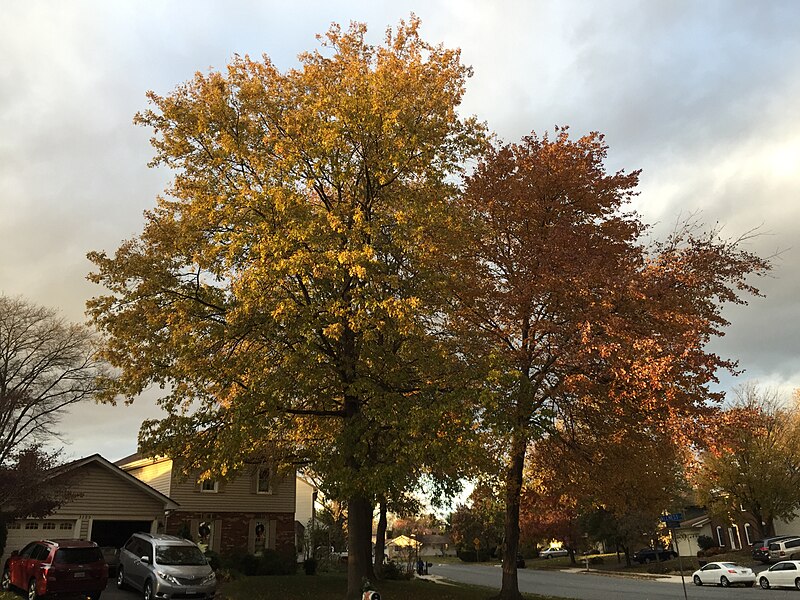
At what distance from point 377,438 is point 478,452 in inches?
115

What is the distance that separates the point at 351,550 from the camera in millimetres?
16578

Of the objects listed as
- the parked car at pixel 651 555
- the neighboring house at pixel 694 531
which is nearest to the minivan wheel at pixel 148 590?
the parked car at pixel 651 555

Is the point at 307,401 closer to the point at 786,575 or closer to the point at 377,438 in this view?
the point at 377,438

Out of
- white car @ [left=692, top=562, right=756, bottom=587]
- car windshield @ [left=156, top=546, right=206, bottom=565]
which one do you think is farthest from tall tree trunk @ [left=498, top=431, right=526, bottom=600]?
white car @ [left=692, top=562, right=756, bottom=587]

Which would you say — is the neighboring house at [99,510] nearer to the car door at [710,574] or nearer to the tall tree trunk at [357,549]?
the tall tree trunk at [357,549]

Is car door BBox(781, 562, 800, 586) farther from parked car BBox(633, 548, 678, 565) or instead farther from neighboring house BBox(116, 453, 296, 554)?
neighboring house BBox(116, 453, 296, 554)

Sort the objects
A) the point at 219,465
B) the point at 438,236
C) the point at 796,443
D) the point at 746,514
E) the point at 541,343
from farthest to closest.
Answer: the point at 746,514 < the point at 796,443 < the point at 541,343 < the point at 438,236 < the point at 219,465

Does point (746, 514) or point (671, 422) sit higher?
point (671, 422)

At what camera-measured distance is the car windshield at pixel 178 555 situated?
56.2ft

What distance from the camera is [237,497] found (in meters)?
32.9

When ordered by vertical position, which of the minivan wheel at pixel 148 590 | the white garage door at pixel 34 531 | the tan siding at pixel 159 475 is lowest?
the minivan wheel at pixel 148 590

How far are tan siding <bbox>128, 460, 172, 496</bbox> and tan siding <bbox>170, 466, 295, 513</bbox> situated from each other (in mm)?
574

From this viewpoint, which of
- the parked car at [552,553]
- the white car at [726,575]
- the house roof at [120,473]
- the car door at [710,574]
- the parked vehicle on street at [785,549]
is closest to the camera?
the house roof at [120,473]

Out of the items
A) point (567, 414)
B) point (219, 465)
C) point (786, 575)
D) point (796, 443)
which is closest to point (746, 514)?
point (796, 443)
